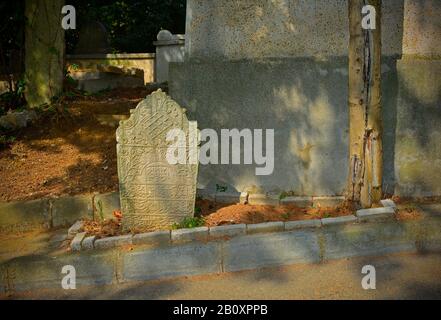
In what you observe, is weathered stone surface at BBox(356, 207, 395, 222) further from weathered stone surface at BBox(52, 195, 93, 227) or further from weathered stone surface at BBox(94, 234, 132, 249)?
weathered stone surface at BBox(52, 195, 93, 227)

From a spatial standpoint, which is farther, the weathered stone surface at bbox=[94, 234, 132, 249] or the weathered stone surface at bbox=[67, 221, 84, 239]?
the weathered stone surface at bbox=[67, 221, 84, 239]

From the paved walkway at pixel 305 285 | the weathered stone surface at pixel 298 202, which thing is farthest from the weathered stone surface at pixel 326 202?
the paved walkway at pixel 305 285

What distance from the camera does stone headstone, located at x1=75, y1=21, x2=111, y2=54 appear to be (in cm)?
1328

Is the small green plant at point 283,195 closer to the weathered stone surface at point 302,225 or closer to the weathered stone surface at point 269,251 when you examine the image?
the weathered stone surface at point 302,225

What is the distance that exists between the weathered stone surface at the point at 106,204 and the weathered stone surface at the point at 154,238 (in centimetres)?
86

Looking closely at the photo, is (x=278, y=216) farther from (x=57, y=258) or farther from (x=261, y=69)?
(x=57, y=258)

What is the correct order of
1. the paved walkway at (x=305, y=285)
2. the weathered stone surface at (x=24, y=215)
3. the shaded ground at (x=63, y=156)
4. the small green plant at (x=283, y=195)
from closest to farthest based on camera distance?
the paved walkway at (x=305, y=285), the weathered stone surface at (x=24, y=215), the small green plant at (x=283, y=195), the shaded ground at (x=63, y=156)

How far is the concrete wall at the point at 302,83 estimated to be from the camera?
540cm

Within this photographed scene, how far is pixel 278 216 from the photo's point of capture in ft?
16.7

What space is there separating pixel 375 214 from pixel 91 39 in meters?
11.0

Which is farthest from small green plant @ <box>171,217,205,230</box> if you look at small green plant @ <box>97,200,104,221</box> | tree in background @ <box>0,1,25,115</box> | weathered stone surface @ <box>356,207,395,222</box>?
tree in background @ <box>0,1,25,115</box>

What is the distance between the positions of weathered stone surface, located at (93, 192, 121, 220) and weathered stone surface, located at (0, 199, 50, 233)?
61 cm

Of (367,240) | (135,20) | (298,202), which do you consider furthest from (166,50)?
(367,240)

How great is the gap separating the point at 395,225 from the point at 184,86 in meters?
2.97
